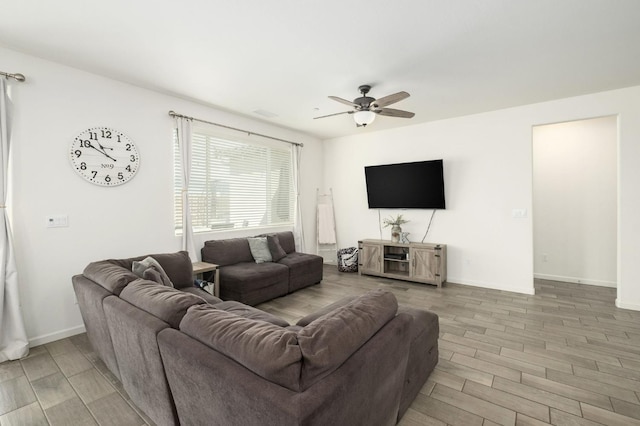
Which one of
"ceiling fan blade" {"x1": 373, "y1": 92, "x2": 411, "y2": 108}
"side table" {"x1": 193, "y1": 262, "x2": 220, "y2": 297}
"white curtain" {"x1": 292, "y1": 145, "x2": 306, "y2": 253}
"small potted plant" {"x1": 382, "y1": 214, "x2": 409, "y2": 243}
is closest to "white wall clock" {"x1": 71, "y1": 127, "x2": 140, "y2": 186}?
"side table" {"x1": 193, "y1": 262, "x2": 220, "y2": 297}

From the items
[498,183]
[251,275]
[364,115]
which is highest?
[364,115]

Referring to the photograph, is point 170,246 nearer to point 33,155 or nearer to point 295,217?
point 33,155

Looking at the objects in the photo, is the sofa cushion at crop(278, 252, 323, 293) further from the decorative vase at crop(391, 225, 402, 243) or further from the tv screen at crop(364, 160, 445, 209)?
the tv screen at crop(364, 160, 445, 209)

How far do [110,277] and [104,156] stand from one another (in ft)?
5.89

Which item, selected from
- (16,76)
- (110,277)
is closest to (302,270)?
(110,277)

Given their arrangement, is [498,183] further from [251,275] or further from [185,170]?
[185,170]

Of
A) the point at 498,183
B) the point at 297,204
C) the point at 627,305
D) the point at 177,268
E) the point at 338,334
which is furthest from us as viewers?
the point at 297,204

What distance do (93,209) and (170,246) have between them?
3.22 ft

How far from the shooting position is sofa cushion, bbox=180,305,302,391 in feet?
3.55

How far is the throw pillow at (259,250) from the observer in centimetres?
457

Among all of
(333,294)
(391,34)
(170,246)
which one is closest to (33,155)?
(170,246)

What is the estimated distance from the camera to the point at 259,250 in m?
4.61

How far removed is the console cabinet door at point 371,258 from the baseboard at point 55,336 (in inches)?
165

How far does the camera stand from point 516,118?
442 cm
